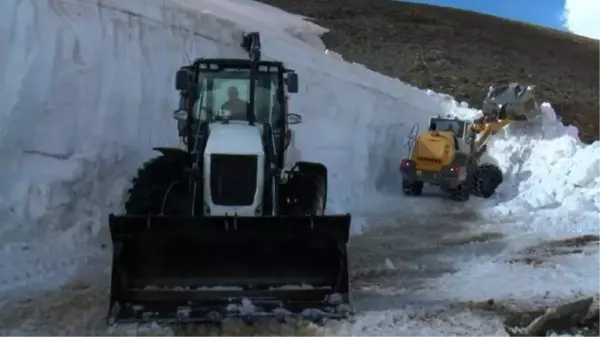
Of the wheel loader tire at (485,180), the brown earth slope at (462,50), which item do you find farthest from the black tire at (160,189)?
the brown earth slope at (462,50)

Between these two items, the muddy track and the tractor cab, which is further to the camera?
the tractor cab

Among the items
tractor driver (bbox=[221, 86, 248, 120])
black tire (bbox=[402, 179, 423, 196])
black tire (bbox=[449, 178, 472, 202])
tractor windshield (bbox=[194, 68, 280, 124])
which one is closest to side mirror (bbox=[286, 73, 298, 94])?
tractor windshield (bbox=[194, 68, 280, 124])

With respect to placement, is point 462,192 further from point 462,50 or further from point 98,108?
point 462,50

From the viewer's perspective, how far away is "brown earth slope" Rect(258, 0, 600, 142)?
3762cm

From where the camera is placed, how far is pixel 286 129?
9820 mm

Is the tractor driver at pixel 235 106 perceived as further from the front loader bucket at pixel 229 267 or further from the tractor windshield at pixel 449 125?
the tractor windshield at pixel 449 125

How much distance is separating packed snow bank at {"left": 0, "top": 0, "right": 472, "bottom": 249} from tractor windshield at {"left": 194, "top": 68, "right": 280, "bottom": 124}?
2239 millimetres

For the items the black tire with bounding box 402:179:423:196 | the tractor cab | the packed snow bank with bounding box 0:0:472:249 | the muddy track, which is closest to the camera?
the muddy track

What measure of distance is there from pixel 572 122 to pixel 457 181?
751 inches

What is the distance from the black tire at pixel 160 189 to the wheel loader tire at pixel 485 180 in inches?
403

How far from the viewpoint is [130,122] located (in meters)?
13.4

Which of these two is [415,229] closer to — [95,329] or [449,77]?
[95,329]

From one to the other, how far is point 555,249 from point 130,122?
22.5ft

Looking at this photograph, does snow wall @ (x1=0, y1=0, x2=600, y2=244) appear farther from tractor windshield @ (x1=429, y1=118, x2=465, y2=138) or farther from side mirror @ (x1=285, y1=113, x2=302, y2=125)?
side mirror @ (x1=285, y1=113, x2=302, y2=125)
